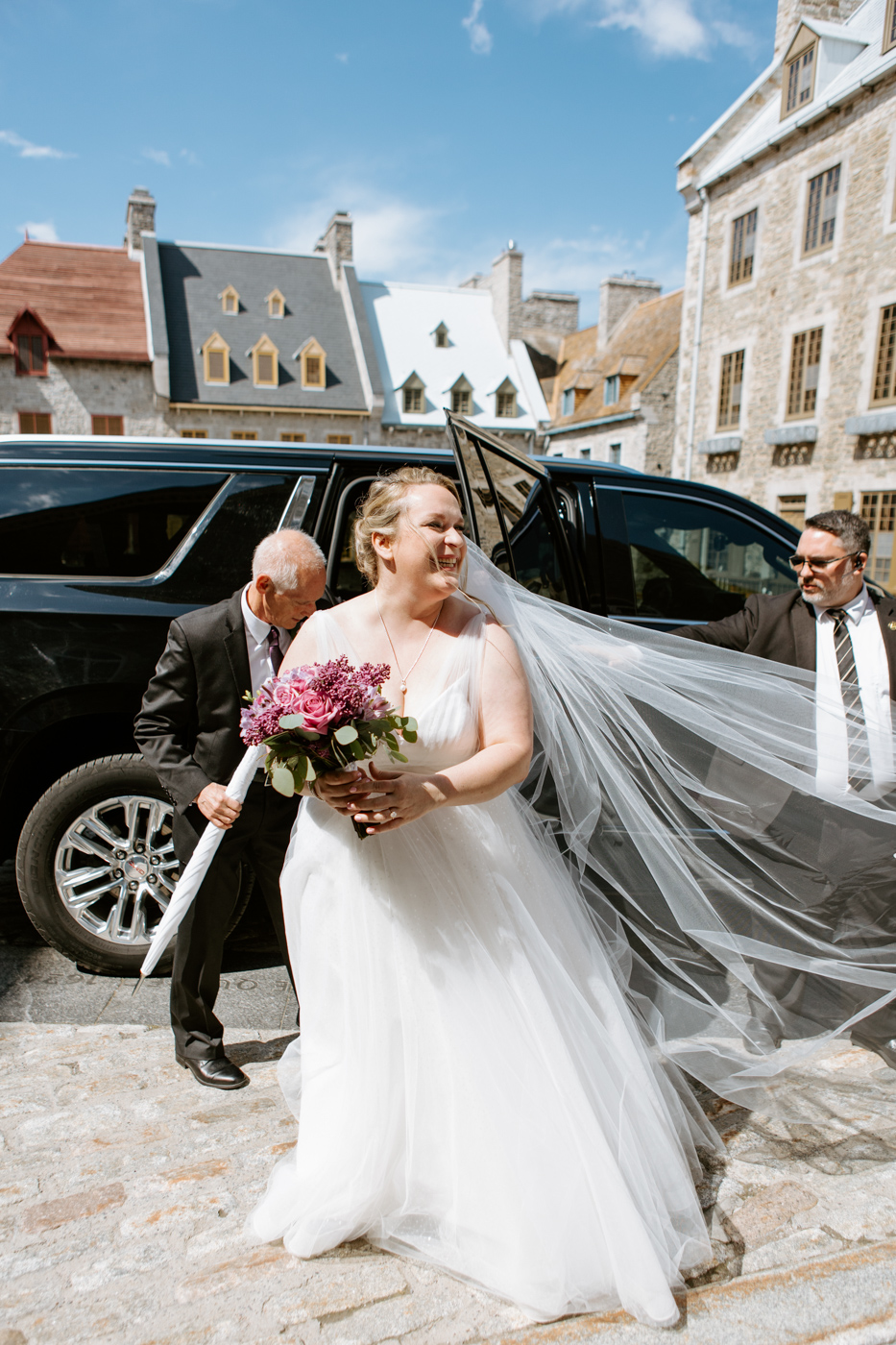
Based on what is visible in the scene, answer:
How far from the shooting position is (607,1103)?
6.89ft

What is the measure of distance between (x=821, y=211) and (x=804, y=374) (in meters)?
3.48

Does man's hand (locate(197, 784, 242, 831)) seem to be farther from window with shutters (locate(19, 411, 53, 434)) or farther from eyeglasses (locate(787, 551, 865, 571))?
window with shutters (locate(19, 411, 53, 434))

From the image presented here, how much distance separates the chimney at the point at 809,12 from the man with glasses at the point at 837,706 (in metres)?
23.4

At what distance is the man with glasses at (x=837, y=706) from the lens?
259cm

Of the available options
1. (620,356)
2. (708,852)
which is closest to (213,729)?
(708,852)

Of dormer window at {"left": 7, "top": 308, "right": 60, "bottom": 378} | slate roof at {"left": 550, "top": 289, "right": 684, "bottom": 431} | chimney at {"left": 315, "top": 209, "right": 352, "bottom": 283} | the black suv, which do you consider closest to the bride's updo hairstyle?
the black suv

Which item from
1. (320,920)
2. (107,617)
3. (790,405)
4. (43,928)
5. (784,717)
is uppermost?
(790,405)

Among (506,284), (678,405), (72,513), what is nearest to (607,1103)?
(72,513)

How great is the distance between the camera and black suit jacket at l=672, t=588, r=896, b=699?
2.99m

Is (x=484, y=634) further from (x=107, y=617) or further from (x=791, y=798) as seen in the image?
(x=107, y=617)

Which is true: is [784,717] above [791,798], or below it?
above

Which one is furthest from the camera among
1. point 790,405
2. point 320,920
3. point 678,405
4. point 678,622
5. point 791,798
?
point 678,405

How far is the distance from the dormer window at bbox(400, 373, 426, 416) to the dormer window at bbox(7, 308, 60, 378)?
1216cm

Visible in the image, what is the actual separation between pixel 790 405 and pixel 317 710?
2141 centimetres
